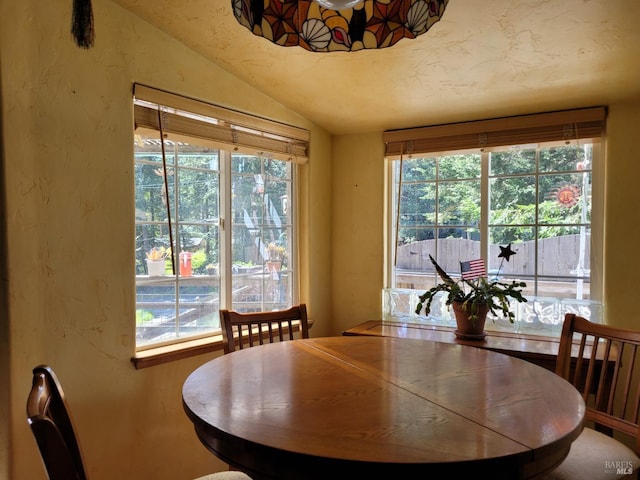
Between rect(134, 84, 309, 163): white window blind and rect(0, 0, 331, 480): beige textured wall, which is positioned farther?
rect(134, 84, 309, 163): white window blind

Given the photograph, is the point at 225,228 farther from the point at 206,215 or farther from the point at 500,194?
the point at 500,194

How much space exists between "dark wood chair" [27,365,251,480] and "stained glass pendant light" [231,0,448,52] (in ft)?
3.26

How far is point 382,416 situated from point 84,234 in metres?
1.38

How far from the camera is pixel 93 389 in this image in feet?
5.84

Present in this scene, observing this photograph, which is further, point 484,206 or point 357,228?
point 357,228

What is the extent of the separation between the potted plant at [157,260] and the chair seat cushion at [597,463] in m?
1.80

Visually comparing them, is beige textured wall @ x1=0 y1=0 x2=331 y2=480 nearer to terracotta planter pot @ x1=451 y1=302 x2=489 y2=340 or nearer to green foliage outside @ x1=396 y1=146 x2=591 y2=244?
terracotta planter pot @ x1=451 y1=302 x2=489 y2=340

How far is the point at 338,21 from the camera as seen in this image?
3.81 ft

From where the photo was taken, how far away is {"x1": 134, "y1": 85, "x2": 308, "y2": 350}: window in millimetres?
2072

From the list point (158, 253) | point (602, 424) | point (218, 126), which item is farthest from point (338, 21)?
point (602, 424)

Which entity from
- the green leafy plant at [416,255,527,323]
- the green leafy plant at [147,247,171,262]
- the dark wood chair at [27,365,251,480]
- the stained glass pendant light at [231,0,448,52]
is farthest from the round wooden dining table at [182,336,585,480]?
the stained glass pendant light at [231,0,448,52]

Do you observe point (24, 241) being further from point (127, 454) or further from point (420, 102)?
point (420, 102)

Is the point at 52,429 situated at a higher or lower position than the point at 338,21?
lower

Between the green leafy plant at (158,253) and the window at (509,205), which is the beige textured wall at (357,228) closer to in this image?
the window at (509,205)
